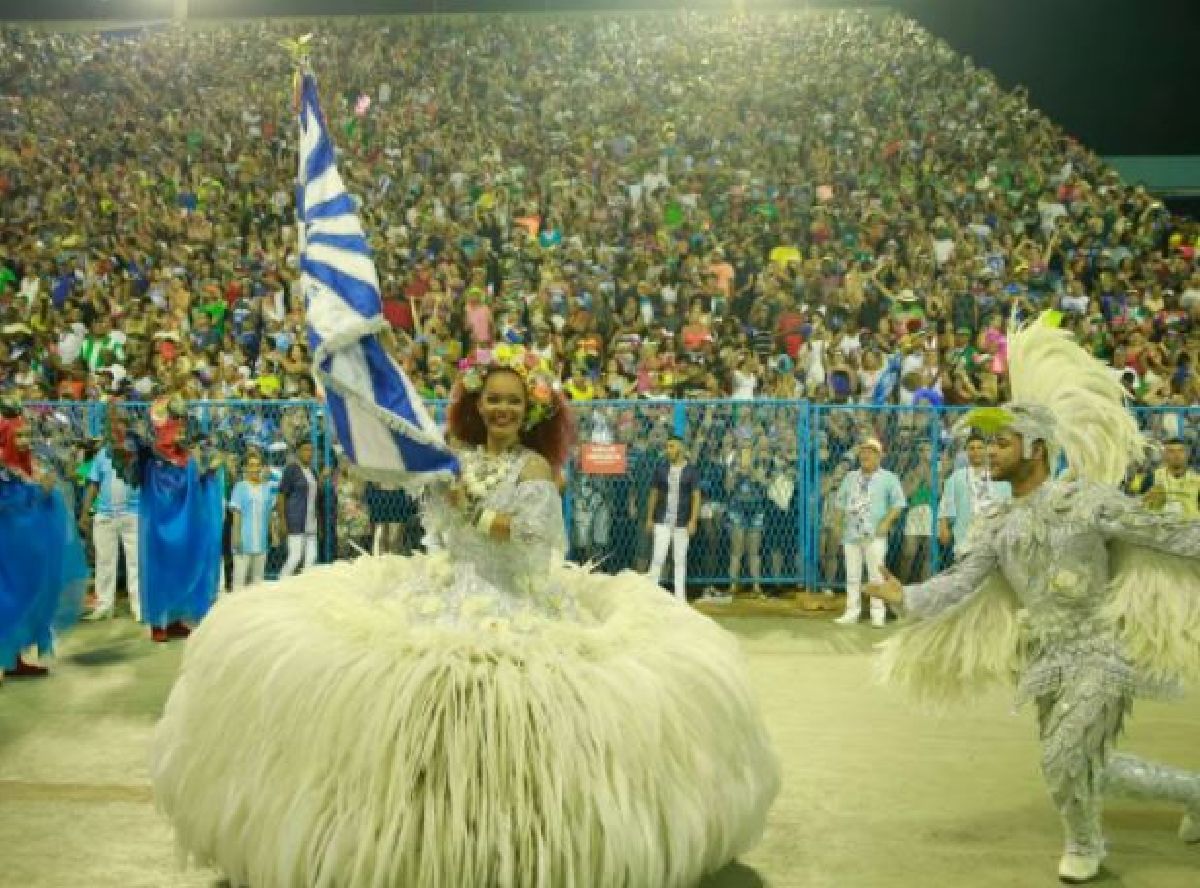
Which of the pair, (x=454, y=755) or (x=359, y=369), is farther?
(x=359, y=369)

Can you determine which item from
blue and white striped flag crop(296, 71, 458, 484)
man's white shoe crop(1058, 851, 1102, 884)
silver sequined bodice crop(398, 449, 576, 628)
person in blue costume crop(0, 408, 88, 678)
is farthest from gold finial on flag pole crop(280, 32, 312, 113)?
person in blue costume crop(0, 408, 88, 678)

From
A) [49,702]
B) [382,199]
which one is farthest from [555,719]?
[382,199]

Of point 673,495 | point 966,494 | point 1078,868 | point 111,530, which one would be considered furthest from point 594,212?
point 1078,868

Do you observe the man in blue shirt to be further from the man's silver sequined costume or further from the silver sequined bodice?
the silver sequined bodice

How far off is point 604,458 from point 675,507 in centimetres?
81

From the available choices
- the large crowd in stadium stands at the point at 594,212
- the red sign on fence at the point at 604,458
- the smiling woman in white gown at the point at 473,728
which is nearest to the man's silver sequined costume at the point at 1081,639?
the smiling woman in white gown at the point at 473,728

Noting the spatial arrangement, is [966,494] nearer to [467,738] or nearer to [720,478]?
[720,478]

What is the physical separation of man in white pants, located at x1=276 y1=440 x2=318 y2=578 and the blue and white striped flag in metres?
8.10

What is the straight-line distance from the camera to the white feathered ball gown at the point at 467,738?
4328 mm

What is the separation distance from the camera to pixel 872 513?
11945 millimetres

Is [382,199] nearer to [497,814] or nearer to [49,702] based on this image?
[49,702]

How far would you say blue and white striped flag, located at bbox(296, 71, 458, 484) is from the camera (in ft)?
15.4

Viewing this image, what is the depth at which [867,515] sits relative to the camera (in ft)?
39.2

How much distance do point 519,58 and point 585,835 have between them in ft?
73.0
